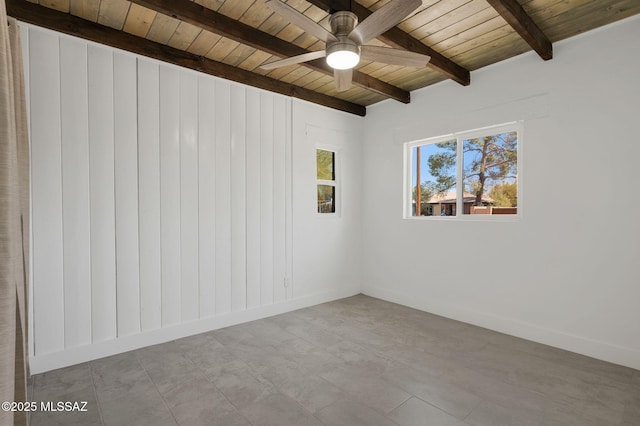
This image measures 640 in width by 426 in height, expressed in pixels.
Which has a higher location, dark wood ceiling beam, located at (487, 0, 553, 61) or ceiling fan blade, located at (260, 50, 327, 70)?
dark wood ceiling beam, located at (487, 0, 553, 61)

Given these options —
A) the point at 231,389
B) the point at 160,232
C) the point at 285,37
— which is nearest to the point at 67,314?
the point at 160,232

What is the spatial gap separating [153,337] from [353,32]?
3.02 meters

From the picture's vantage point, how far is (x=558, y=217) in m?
2.97

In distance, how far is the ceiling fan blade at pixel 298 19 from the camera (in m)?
1.76

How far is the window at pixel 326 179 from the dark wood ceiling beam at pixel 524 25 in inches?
98.8

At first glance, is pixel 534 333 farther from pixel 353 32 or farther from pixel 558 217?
pixel 353 32

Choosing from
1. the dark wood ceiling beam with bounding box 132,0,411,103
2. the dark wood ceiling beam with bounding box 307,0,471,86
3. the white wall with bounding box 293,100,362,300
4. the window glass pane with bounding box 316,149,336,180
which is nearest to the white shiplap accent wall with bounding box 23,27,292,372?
the white wall with bounding box 293,100,362,300

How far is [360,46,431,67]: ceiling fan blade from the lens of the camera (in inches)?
87.4

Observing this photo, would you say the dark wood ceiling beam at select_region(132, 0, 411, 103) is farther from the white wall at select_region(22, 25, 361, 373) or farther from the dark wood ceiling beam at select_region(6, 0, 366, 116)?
the white wall at select_region(22, 25, 361, 373)

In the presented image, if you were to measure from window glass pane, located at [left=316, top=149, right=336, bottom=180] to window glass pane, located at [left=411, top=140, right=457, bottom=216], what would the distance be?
108 centimetres

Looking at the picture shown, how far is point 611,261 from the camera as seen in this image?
2703 millimetres

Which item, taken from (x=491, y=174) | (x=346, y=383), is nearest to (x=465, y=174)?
(x=491, y=174)

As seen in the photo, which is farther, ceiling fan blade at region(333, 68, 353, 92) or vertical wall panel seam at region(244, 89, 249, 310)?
vertical wall panel seam at region(244, 89, 249, 310)

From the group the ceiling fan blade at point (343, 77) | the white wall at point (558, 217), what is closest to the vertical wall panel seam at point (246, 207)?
the ceiling fan blade at point (343, 77)
